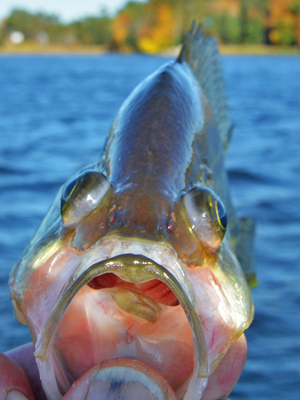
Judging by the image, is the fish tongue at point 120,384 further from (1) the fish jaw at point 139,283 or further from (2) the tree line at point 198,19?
(2) the tree line at point 198,19

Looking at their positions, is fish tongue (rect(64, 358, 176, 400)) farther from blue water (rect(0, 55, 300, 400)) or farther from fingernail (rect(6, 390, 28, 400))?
blue water (rect(0, 55, 300, 400))

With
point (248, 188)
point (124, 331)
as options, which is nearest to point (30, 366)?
point (124, 331)

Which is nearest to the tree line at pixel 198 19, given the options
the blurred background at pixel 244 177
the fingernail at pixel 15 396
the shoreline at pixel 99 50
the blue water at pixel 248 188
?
the shoreline at pixel 99 50

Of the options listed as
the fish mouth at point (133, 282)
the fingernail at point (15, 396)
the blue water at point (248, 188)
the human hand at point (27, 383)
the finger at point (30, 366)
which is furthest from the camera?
the blue water at point (248, 188)

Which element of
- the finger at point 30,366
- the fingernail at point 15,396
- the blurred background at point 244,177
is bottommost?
the blurred background at point 244,177

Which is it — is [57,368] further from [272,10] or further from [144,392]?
[272,10]

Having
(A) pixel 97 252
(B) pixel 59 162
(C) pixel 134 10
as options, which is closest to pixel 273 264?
(A) pixel 97 252
